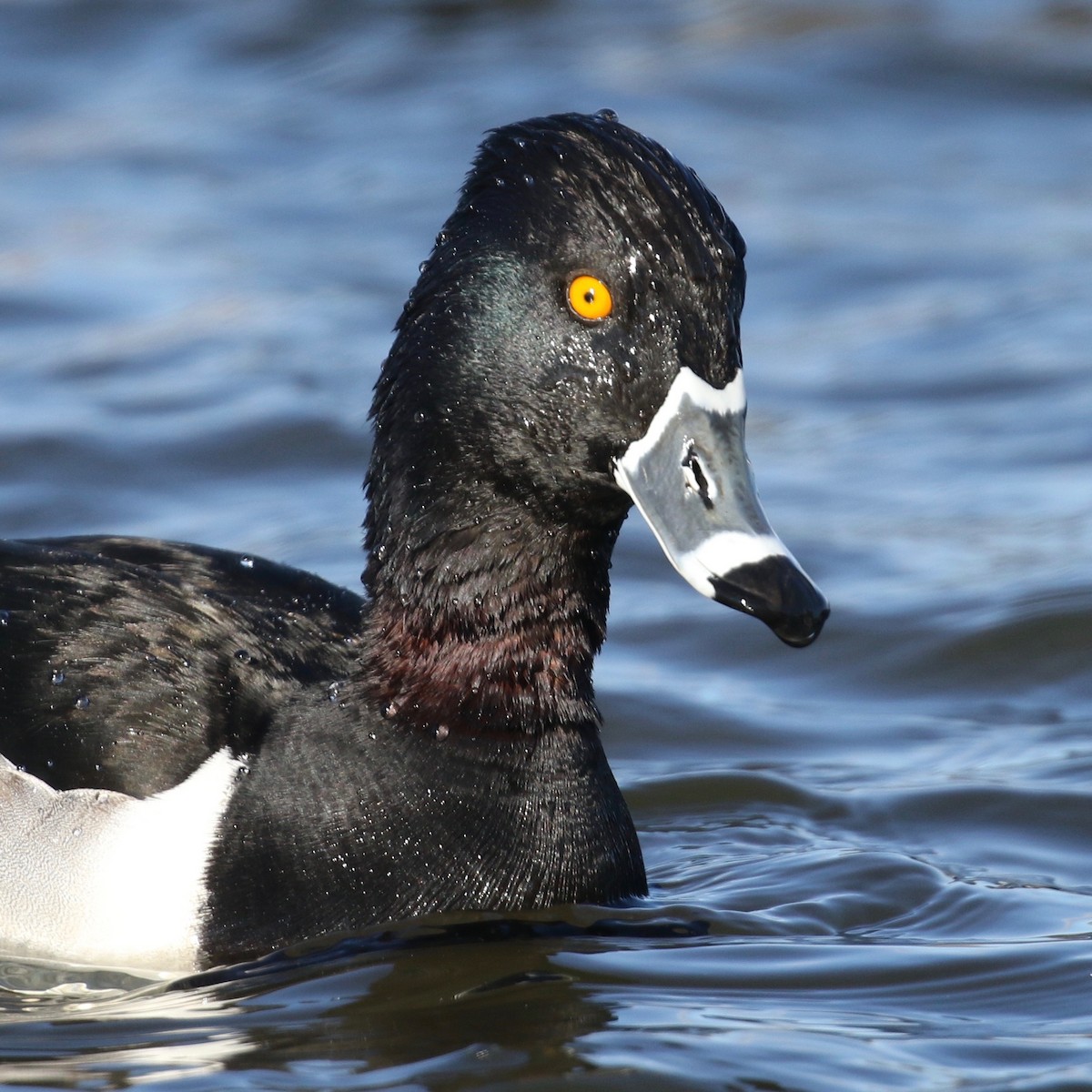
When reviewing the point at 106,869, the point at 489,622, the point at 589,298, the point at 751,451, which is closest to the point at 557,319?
the point at 589,298

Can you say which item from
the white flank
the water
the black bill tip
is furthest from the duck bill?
the white flank

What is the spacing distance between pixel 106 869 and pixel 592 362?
1751mm

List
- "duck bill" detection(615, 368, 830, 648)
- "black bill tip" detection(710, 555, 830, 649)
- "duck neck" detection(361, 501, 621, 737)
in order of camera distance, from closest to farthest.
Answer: "black bill tip" detection(710, 555, 830, 649)
"duck bill" detection(615, 368, 830, 648)
"duck neck" detection(361, 501, 621, 737)

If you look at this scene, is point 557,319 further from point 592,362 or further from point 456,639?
point 456,639

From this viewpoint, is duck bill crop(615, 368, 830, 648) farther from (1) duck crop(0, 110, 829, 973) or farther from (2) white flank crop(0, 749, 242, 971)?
(2) white flank crop(0, 749, 242, 971)

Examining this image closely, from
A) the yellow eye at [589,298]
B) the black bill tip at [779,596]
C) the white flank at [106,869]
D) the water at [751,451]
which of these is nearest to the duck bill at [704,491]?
the black bill tip at [779,596]

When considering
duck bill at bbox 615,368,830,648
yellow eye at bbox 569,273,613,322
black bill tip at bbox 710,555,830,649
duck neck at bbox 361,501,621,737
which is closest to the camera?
black bill tip at bbox 710,555,830,649

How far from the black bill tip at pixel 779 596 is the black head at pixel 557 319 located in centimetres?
44

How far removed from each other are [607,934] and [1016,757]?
219 centimetres

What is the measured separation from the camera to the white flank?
520cm

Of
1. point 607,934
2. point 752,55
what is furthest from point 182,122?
point 607,934

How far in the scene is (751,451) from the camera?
10031mm

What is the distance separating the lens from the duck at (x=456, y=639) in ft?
16.8

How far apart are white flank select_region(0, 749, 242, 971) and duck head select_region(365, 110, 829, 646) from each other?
988 millimetres
